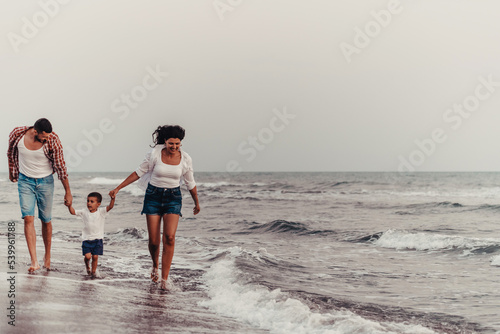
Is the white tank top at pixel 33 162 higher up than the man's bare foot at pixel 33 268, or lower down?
higher up

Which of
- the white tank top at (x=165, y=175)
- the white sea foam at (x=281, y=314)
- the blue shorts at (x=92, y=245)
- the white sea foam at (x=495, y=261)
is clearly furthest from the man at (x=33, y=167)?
the white sea foam at (x=495, y=261)

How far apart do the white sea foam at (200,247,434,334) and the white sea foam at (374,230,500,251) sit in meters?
6.93

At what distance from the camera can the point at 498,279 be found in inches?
309

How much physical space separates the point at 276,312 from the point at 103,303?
5.49ft

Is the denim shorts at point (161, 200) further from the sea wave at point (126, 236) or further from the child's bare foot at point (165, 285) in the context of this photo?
the sea wave at point (126, 236)

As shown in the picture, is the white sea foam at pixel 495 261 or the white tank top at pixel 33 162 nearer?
the white tank top at pixel 33 162

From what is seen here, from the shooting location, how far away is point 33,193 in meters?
5.86

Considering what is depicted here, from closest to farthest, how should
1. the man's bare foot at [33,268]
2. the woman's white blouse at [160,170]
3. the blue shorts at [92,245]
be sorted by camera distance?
1. the woman's white blouse at [160,170]
2. the man's bare foot at [33,268]
3. the blue shorts at [92,245]

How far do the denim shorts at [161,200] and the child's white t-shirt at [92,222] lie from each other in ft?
2.27

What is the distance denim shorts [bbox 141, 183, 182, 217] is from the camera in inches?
225

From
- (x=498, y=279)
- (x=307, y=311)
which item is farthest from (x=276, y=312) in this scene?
(x=498, y=279)

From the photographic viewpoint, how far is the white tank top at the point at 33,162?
5715mm

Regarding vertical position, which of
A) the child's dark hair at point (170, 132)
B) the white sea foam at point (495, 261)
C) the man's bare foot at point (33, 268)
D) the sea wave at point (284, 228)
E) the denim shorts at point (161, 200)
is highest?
the child's dark hair at point (170, 132)

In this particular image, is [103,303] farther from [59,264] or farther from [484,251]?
[484,251]
